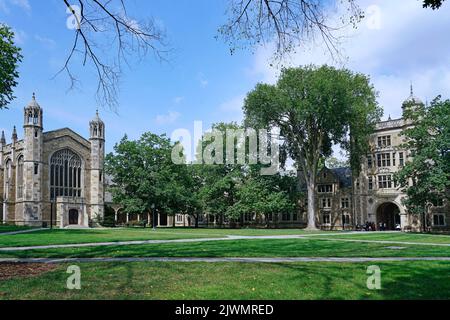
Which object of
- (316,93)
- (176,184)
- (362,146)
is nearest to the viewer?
(316,93)

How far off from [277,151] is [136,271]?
42060mm

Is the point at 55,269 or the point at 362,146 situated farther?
the point at 362,146

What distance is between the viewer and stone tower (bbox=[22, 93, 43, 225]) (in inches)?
2359

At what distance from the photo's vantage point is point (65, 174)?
65.5 metres

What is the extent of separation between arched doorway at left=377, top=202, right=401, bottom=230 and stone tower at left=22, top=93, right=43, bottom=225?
44.3 meters

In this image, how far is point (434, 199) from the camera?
4191cm

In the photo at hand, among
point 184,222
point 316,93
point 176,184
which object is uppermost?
point 316,93

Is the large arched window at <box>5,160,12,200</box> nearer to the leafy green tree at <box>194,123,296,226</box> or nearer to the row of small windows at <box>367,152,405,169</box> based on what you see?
the leafy green tree at <box>194,123,296,226</box>

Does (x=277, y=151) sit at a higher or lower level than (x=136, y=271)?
higher

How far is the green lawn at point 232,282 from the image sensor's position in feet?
26.2

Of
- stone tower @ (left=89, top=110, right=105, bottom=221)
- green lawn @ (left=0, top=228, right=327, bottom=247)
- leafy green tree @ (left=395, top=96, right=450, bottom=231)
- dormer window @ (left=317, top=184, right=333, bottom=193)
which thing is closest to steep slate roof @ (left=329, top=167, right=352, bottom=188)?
dormer window @ (left=317, top=184, right=333, bottom=193)

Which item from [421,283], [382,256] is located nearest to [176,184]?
[382,256]

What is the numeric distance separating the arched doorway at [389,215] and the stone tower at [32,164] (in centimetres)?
4426
